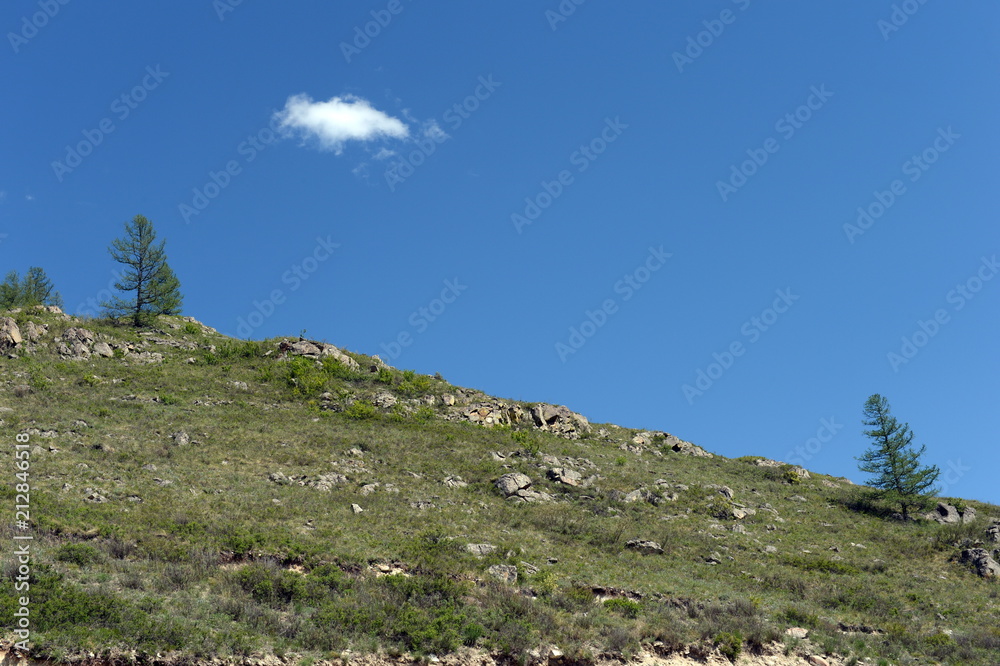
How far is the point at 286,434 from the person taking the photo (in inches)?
1483

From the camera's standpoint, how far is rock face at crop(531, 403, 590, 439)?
52156mm

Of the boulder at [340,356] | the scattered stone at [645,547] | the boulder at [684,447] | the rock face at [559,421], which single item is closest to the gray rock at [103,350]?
the boulder at [340,356]

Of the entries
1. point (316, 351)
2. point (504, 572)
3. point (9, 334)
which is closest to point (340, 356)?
point (316, 351)

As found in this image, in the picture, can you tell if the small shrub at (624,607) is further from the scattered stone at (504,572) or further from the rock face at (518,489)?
the rock face at (518,489)

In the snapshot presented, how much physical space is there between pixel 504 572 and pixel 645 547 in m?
9.63

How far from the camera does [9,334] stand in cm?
4425

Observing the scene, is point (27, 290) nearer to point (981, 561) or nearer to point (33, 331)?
point (33, 331)

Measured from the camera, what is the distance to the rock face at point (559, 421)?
171 feet

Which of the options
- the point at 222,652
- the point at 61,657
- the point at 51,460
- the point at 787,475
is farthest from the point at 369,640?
the point at 787,475

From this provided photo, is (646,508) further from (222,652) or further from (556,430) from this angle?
(222,652)

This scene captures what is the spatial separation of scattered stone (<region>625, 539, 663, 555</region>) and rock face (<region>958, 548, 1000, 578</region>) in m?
17.0

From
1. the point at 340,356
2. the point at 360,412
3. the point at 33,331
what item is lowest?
the point at 360,412

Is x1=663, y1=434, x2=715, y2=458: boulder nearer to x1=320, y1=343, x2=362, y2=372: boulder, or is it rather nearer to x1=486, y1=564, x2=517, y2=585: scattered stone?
x1=320, y1=343, x2=362, y2=372: boulder

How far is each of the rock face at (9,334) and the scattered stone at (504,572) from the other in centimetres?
4189
